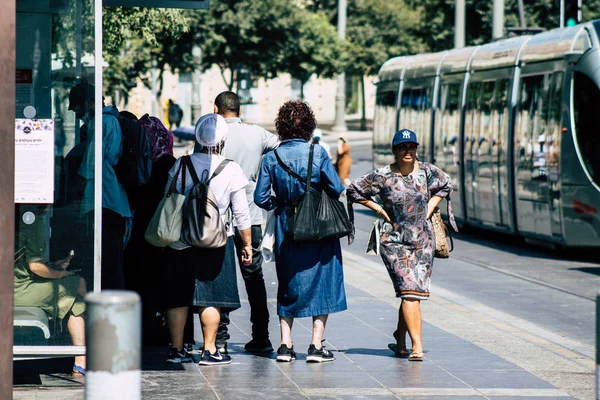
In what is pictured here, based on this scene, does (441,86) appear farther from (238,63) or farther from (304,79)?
(304,79)

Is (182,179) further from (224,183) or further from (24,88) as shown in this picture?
(24,88)

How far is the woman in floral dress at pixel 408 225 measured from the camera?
338 inches

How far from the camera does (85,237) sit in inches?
302

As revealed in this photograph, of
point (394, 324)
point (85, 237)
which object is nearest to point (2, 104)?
point (85, 237)

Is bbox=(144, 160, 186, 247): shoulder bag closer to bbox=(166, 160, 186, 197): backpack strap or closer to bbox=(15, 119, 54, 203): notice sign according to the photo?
bbox=(166, 160, 186, 197): backpack strap

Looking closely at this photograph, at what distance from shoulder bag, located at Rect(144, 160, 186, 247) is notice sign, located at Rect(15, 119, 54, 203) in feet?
2.33

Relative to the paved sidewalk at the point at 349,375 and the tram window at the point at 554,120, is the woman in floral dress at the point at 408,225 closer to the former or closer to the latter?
the paved sidewalk at the point at 349,375

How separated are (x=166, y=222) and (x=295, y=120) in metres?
1.21

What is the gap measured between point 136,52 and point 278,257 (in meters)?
30.0

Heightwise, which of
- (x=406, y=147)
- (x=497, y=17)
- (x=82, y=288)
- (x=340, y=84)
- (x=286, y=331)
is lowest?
(x=286, y=331)

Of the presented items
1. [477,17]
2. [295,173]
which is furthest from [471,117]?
[477,17]

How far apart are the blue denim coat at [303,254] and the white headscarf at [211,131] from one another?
464 mm

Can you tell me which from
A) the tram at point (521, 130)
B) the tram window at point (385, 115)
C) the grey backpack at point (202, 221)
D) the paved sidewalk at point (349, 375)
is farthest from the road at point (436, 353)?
the tram window at point (385, 115)

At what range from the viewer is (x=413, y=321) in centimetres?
860
